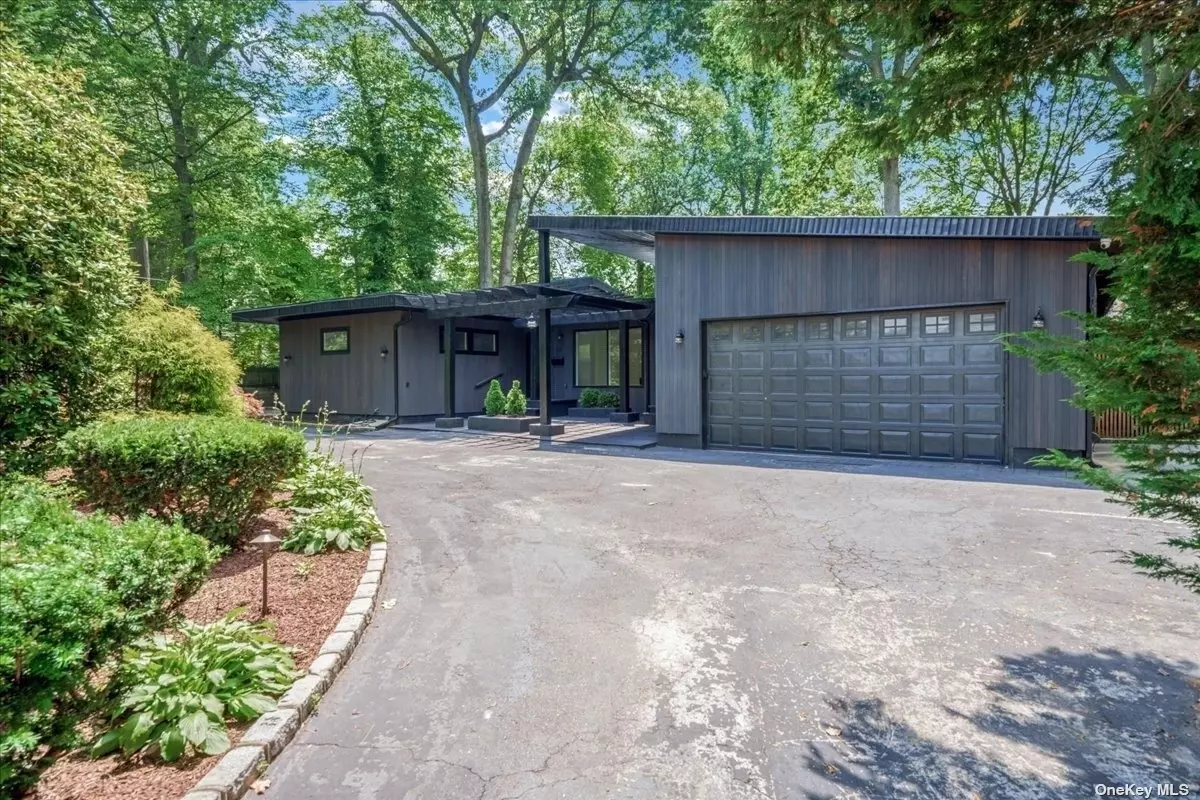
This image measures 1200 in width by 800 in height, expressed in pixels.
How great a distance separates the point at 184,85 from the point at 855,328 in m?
17.6


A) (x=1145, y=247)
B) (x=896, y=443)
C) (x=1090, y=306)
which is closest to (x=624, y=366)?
(x=896, y=443)

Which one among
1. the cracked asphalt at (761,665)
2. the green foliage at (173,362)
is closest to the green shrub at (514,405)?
the green foliage at (173,362)

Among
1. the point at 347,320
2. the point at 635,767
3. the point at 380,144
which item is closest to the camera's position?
the point at 635,767

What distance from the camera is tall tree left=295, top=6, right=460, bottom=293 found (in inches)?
806

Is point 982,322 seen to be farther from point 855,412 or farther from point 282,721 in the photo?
point 282,721

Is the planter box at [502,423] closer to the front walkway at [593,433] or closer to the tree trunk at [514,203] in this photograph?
the front walkway at [593,433]

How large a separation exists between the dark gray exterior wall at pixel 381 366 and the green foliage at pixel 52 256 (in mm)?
9563

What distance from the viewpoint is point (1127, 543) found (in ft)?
15.9

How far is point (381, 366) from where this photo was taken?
1524 cm

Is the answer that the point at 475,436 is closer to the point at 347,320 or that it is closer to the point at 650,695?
the point at 347,320

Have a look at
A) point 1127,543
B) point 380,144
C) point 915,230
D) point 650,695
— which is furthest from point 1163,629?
point 380,144

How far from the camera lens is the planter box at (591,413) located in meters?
16.1

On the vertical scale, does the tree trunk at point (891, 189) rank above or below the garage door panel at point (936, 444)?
above

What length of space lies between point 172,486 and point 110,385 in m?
2.34
